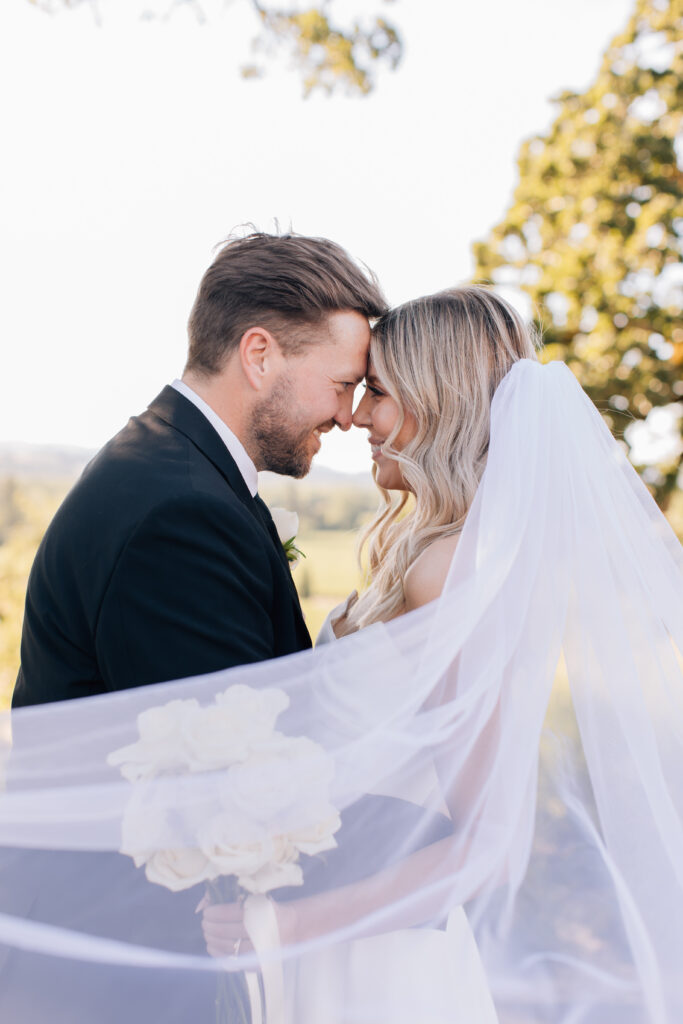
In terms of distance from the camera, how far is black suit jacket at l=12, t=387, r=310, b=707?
1816mm

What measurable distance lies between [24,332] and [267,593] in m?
5.97

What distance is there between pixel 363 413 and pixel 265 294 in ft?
1.98

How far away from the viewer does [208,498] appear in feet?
6.33

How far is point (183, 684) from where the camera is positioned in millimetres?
1727

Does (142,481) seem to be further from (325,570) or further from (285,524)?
(325,570)

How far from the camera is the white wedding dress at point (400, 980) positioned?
1841mm

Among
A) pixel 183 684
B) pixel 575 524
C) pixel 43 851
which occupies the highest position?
pixel 575 524

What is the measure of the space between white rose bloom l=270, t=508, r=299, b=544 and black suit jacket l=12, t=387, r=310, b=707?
0.89 metres

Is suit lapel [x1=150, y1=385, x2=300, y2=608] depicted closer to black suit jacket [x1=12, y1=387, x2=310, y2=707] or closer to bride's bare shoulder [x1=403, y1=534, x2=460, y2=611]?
black suit jacket [x1=12, y1=387, x2=310, y2=707]

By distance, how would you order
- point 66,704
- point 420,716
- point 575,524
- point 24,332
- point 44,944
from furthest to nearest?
point 24,332, point 575,524, point 420,716, point 66,704, point 44,944

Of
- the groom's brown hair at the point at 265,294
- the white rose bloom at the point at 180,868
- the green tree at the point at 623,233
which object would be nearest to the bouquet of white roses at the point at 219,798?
the white rose bloom at the point at 180,868

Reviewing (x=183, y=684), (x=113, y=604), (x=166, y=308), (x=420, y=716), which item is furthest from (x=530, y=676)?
(x=166, y=308)

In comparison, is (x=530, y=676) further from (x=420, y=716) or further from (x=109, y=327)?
(x=109, y=327)

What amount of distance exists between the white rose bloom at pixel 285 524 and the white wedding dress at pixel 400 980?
1.39 m
